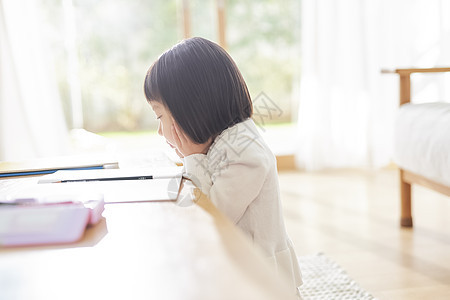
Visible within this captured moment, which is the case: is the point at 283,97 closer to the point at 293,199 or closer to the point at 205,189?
Answer: the point at 293,199

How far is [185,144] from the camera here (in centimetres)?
100

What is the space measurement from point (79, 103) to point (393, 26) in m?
2.06

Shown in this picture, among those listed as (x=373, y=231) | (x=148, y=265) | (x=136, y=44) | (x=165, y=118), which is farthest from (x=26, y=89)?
(x=148, y=265)

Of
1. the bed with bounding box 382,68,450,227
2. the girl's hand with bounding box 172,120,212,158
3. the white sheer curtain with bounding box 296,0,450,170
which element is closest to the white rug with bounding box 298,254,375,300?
the bed with bounding box 382,68,450,227

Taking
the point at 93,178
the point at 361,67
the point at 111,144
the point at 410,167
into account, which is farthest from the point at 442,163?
the point at 111,144

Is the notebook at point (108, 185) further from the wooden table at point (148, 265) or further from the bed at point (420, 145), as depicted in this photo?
the bed at point (420, 145)

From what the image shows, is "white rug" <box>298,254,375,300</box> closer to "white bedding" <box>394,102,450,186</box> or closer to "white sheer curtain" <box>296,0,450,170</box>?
"white bedding" <box>394,102,450,186</box>

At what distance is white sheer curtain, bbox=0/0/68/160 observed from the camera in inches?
115

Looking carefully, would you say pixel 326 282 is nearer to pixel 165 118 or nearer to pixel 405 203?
pixel 405 203

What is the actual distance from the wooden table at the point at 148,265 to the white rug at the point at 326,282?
3.43 feet

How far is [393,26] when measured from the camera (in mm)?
3361

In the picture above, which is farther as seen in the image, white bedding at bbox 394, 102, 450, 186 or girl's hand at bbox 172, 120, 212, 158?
white bedding at bbox 394, 102, 450, 186

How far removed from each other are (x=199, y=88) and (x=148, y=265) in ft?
1.53

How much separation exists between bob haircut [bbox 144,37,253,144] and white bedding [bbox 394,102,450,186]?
39.9 inches
